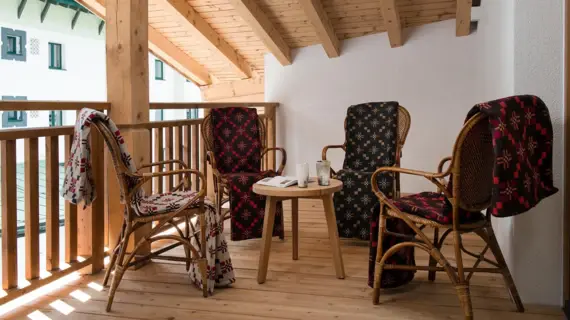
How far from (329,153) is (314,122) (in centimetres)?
40

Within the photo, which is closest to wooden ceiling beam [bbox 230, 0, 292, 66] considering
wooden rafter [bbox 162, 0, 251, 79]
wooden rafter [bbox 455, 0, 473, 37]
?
wooden rafter [bbox 162, 0, 251, 79]

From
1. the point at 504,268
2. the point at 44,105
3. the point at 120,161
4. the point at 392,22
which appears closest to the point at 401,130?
the point at 392,22

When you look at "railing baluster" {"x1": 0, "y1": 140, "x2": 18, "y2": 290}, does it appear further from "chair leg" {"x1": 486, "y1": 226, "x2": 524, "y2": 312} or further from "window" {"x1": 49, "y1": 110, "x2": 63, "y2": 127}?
"window" {"x1": 49, "y1": 110, "x2": 63, "y2": 127}

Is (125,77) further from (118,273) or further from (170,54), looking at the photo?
(170,54)

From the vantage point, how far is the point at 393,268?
2.68 meters

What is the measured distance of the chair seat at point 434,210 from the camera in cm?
248

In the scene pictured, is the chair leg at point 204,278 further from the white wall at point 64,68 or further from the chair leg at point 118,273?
the white wall at point 64,68

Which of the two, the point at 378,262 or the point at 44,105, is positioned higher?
the point at 44,105

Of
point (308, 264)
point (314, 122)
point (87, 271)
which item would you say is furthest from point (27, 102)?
point (314, 122)

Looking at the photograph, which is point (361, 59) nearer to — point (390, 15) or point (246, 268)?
point (390, 15)

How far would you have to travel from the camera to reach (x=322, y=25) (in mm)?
5520

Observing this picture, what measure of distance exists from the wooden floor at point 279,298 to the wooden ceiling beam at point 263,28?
8.85 feet

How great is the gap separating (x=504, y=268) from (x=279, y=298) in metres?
1.10

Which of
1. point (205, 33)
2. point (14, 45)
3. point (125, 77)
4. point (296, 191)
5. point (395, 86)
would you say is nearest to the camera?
point (296, 191)
